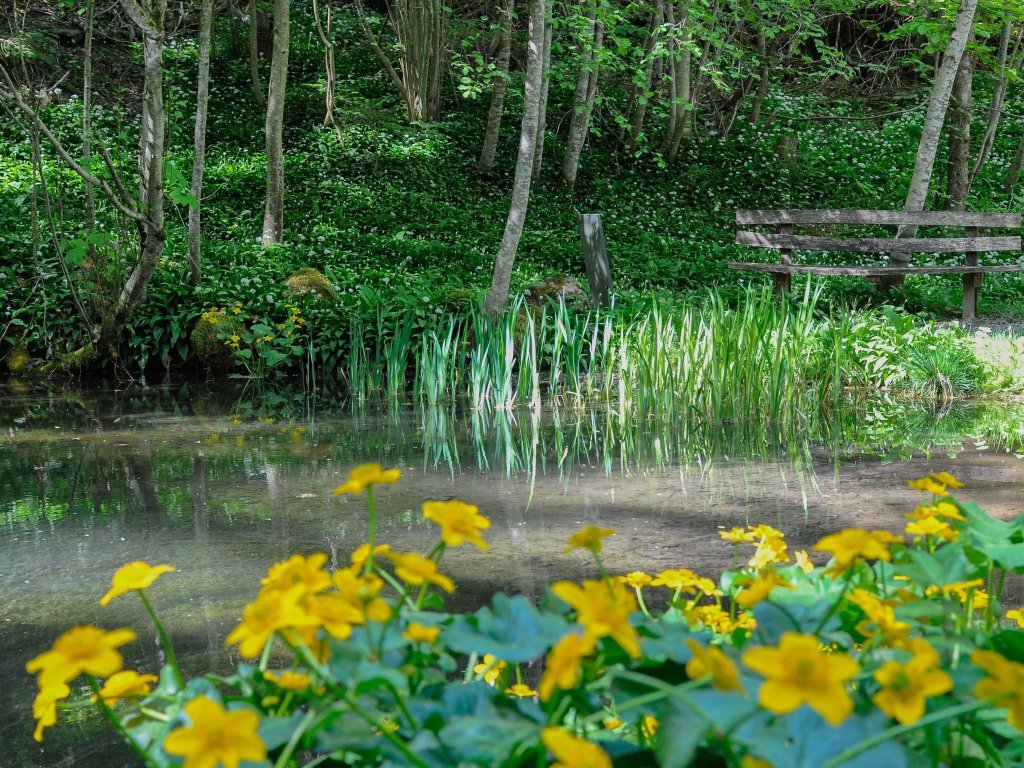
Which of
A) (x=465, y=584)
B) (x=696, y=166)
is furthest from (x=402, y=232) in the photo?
(x=465, y=584)

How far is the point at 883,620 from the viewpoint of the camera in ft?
2.98

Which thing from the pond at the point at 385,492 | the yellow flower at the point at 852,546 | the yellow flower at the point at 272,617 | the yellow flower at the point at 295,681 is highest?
the yellow flower at the point at 852,546

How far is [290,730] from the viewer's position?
80cm

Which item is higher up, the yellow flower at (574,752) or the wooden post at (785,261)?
the wooden post at (785,261)

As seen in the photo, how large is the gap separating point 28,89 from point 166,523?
20.2 feet

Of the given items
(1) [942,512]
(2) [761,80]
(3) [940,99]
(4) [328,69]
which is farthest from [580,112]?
(1) [942,512]

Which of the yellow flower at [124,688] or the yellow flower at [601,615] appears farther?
the yellow flower at [124,688]

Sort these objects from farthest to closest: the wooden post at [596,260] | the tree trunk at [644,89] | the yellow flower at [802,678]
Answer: the tree trunk at [644,89]
the wooden post at [596,260]
the yellow flower at [802,678]

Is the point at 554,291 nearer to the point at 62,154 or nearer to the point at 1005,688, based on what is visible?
the point at 62,154

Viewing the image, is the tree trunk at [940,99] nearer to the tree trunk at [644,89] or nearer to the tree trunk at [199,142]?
the tree trunk at [644,89]

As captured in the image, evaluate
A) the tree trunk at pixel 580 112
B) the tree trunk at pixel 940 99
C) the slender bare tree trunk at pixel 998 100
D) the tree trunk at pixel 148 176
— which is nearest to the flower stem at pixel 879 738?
the tree trunk at pixel 148 176

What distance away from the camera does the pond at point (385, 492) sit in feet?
9.00

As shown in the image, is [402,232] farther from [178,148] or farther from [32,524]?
[32,524]

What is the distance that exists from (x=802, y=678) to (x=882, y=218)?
31.8 ft
